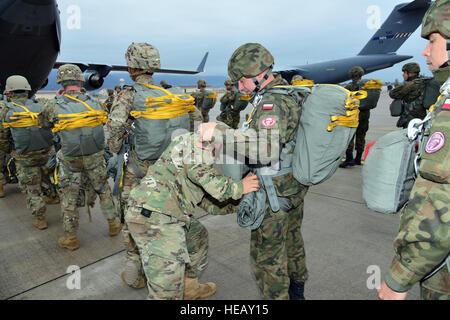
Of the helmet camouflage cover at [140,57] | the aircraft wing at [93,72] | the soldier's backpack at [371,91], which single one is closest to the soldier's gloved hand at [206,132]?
the helmet camouflage cover at [140,57]

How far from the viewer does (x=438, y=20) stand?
3.78ft

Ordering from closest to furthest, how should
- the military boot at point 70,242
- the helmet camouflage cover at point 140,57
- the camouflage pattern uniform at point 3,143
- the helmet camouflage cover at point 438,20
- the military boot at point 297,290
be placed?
1. the helmet camouflage cover at point 438,20
2. the military boot at point 297,290
3. the helmet camouflage cover at point 140,57
4. the military boot at point 70,242
5. the camouflage pattern uniform at point 3,143

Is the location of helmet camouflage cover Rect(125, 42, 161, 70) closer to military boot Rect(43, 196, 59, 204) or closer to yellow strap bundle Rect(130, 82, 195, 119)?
yellow strap bundle Rect(130, 82, 195, 119)

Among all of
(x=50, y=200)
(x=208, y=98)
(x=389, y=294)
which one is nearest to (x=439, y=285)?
(x=389, y=294)

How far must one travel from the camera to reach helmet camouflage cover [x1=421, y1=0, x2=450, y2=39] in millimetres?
1133

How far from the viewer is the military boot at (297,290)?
2.32 m

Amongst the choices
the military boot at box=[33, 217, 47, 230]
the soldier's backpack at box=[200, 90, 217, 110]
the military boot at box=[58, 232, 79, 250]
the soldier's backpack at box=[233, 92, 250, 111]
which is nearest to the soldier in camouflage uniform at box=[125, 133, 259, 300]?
the military boot at box=[58, 232, 79, 250]

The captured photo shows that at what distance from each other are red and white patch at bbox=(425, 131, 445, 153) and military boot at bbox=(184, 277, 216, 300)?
2010mm

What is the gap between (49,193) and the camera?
4746 mm

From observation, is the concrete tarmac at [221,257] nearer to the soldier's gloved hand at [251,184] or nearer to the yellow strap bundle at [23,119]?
the soldier's gloved hand at [251,184]

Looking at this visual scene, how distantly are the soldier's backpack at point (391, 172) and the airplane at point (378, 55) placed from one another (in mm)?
20626

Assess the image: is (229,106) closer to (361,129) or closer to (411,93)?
(361,129)

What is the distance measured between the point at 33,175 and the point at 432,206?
4715 millimetres

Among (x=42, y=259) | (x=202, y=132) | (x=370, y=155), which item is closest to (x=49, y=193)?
(x=42, y=259)
